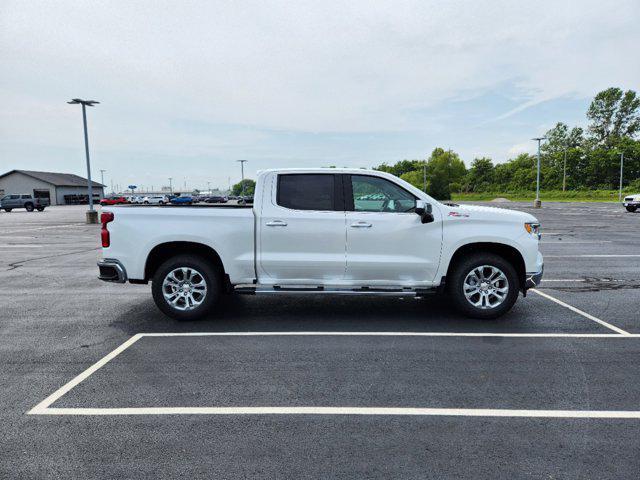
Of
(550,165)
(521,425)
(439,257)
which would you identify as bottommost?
(521,425)

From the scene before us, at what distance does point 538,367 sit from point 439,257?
1.90 metres

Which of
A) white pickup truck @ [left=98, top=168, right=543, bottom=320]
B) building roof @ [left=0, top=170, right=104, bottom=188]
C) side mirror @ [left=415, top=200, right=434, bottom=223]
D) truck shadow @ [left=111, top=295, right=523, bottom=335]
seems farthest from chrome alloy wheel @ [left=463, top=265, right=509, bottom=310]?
building roof @ [left=0, top=170, right=104, bottom=188]

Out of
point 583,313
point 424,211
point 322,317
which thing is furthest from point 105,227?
point 583,313

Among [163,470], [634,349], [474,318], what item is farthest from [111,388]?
[634,349]

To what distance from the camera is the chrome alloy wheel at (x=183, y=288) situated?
6008 millimetres

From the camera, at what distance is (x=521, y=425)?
333 centimetres

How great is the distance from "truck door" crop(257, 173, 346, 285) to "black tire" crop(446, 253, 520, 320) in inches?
60.7

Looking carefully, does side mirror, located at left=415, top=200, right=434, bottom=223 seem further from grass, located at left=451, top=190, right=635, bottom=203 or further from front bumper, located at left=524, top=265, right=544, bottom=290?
grass, located at left=451, top=190, right=635, bottom=203

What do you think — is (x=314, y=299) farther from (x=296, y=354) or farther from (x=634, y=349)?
(x=634, y=349)

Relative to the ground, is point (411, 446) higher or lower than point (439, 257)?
lower

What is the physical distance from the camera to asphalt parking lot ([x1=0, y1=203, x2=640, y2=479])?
2.92 metres

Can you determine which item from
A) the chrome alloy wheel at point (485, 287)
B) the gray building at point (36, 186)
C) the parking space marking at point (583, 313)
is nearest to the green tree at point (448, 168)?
the gray building at point (36, 186)

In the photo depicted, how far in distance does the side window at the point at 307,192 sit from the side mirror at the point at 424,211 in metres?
1.09

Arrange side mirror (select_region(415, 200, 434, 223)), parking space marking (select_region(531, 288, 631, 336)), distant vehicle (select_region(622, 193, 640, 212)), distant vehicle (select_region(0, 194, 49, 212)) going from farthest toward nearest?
distant vehicle (select_region(0, 194, 49, 212)) < distant vehicle (select_region(622, 193, 640, 212)) < side mirror (select_region(415, 200, 434, 223)) < parking space marking (select_region(531, 288, 631, 336))
